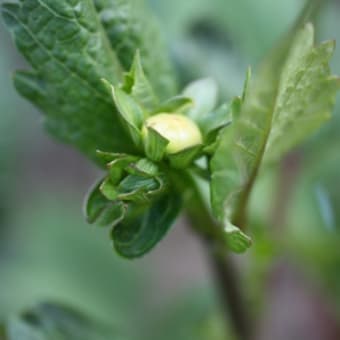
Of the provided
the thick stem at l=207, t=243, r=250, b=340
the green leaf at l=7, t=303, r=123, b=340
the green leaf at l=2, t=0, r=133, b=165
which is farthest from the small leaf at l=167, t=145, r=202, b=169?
the green leaf at l=7, t=303, r=123, b=340

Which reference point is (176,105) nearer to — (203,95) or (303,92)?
(203,95)

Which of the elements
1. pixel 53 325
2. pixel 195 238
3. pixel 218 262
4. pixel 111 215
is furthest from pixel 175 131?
pixel 195 238

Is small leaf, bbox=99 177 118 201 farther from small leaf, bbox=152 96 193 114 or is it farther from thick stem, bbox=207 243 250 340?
thick stem, bbox=207 243 250 340

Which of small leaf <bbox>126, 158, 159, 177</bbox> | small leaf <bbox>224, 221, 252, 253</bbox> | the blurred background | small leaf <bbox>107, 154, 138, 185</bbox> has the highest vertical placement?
small leaf <bbox>107, 154, 138, 185</bbox>

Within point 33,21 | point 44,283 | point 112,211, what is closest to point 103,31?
point 33,21

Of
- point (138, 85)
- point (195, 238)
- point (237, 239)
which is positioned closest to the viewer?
point (237, 239)

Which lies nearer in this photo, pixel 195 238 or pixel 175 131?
pixel 175 131

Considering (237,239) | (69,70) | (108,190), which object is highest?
(69,70)
